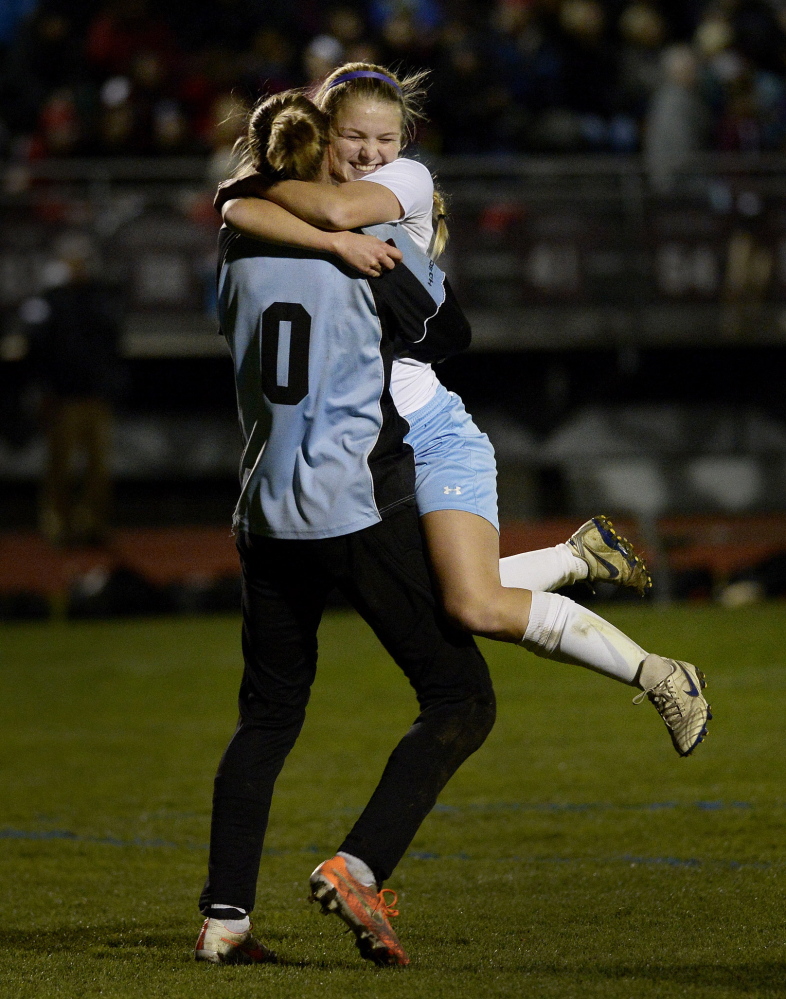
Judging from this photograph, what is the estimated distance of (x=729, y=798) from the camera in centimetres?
534

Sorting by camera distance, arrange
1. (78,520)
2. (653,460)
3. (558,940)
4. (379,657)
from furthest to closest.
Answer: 1. (653,460)
2. (78,520)
3. (379,657)
4. (558,940)

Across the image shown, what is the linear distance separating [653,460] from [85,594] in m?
5.63

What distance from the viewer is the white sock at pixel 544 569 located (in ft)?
12.4

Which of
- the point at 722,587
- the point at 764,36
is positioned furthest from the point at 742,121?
the point at 722,587

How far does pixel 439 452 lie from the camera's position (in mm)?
3561

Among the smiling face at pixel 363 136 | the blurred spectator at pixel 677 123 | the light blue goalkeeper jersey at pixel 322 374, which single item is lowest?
the blurred spectator at pixel 677 123

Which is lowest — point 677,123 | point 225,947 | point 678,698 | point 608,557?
point 677,123

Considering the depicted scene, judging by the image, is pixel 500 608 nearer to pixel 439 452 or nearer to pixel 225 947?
pixel 439 452

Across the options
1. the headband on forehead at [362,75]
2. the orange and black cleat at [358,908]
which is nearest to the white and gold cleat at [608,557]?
the orange and black cleat at [358,908]

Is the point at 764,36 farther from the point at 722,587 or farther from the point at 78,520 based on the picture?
the point at 78,520

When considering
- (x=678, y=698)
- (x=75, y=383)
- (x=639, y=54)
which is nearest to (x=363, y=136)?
(x=678, y=698)

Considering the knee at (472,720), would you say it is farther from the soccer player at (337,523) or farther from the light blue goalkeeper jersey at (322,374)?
the light blue goalkeeper jersey at (322,374)

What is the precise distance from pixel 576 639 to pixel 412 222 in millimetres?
1056

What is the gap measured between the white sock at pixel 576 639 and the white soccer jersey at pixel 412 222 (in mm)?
572
